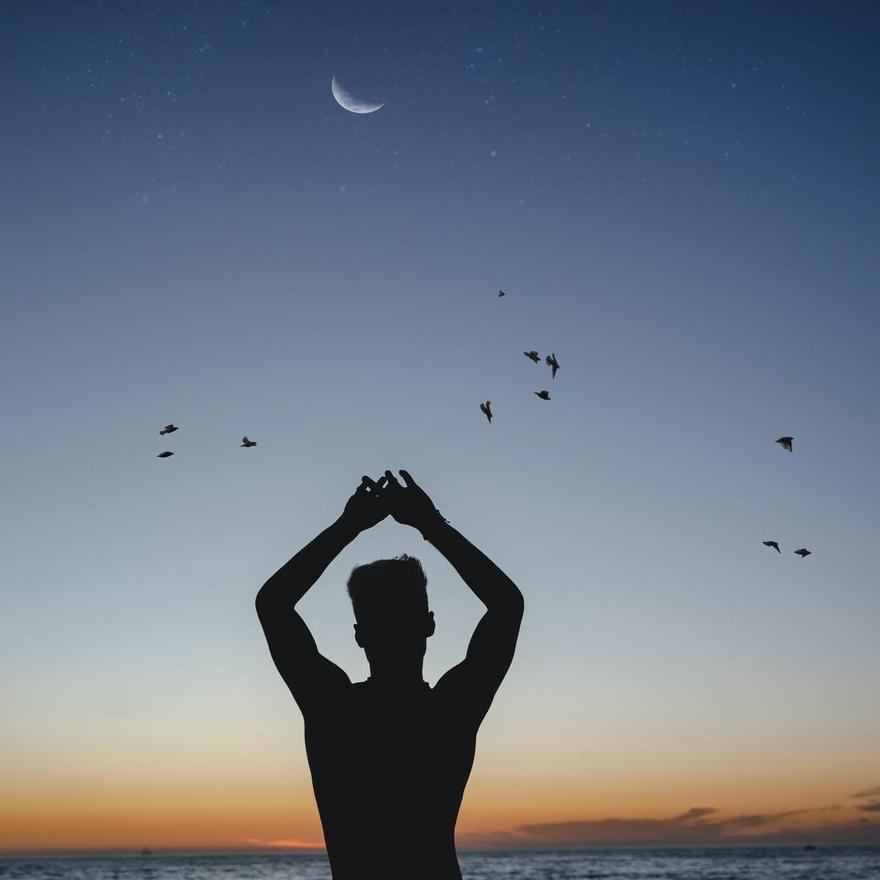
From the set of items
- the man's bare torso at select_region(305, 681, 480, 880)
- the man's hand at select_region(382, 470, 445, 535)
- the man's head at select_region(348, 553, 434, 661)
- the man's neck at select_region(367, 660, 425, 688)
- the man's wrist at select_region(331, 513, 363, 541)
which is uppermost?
the man's hand at select_region(382, 470, 445, 535)

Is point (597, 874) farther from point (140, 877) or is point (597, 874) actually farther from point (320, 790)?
point (320, 790)

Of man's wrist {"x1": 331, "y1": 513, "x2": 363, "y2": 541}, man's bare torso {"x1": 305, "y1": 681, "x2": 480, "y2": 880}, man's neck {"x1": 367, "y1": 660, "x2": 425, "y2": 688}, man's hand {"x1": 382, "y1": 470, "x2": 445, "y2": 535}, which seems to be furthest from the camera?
man's hand {"x1": 382, "y1": 470, "x2": 445, "y2": 535}

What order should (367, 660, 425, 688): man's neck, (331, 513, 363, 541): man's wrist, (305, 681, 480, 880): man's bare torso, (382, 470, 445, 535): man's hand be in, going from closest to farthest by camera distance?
1. (305, 681, 480, 880): man's bare torso
2. (367, 660, 425, 688): man's neck
3. (331, 513, 363, 541): man's wrist
4. (382, 470, 445, 535): man's hand

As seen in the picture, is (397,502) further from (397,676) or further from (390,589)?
(397,676)

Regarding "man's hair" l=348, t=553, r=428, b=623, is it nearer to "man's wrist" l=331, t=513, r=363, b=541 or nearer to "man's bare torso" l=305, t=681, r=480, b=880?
"man's wrist" l=331, t=513, r=363, b=541

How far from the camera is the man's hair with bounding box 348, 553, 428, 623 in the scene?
2.75 metres

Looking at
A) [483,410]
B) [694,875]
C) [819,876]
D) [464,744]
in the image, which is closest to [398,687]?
[464,744]

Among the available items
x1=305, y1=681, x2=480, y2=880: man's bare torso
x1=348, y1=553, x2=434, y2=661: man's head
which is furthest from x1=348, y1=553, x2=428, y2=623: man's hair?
x1=305, y1=681, x2=480, y2=880: man's bare torso

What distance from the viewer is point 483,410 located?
6.71 metres

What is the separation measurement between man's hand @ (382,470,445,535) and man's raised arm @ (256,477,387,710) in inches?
11.0

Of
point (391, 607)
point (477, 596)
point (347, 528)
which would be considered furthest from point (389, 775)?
point (347, 528)

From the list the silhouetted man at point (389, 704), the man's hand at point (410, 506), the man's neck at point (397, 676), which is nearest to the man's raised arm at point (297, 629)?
the silhouetted man at point (389, 704)

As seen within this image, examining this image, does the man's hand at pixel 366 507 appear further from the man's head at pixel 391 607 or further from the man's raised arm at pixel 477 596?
the man's head at pixel 391 607

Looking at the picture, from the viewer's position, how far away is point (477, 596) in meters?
2.90
